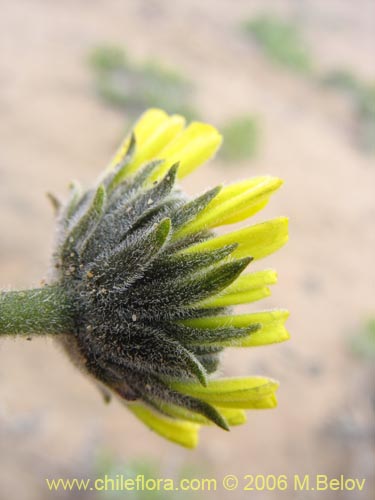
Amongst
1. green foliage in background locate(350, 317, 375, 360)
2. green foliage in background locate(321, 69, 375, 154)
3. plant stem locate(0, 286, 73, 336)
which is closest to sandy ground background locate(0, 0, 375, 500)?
green foliage in background locate(350, 317, 375, 360)

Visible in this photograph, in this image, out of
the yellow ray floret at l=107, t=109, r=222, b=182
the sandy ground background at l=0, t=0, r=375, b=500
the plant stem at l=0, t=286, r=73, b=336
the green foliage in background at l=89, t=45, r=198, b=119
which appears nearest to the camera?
the plant stem at l=0, t=286, r=73, b=336

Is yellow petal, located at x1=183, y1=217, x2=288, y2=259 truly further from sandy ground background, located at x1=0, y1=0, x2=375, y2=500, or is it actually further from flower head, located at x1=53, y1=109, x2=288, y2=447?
sandy ground background, located at x1=0, y1=0, x2=375, y2=500

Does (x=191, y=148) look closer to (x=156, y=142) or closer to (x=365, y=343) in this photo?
(x=156, y=142)

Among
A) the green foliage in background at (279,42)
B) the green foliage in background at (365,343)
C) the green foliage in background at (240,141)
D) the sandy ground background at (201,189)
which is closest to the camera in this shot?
the sandy ground background at (201,189)

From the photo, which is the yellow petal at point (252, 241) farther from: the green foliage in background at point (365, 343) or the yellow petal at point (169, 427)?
the green foliage in background at point (365, 343)

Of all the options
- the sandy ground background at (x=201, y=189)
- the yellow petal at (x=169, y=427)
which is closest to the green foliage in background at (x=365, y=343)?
the sandy ground background at (x=201, y=189)

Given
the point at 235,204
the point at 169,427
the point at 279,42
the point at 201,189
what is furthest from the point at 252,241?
the point at 279,42

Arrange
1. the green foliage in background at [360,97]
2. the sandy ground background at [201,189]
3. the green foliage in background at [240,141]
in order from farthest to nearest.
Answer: the green foliage in background at [360,97]
the green foliage in background at [240,141]
the sandy ground background at [201,189]
